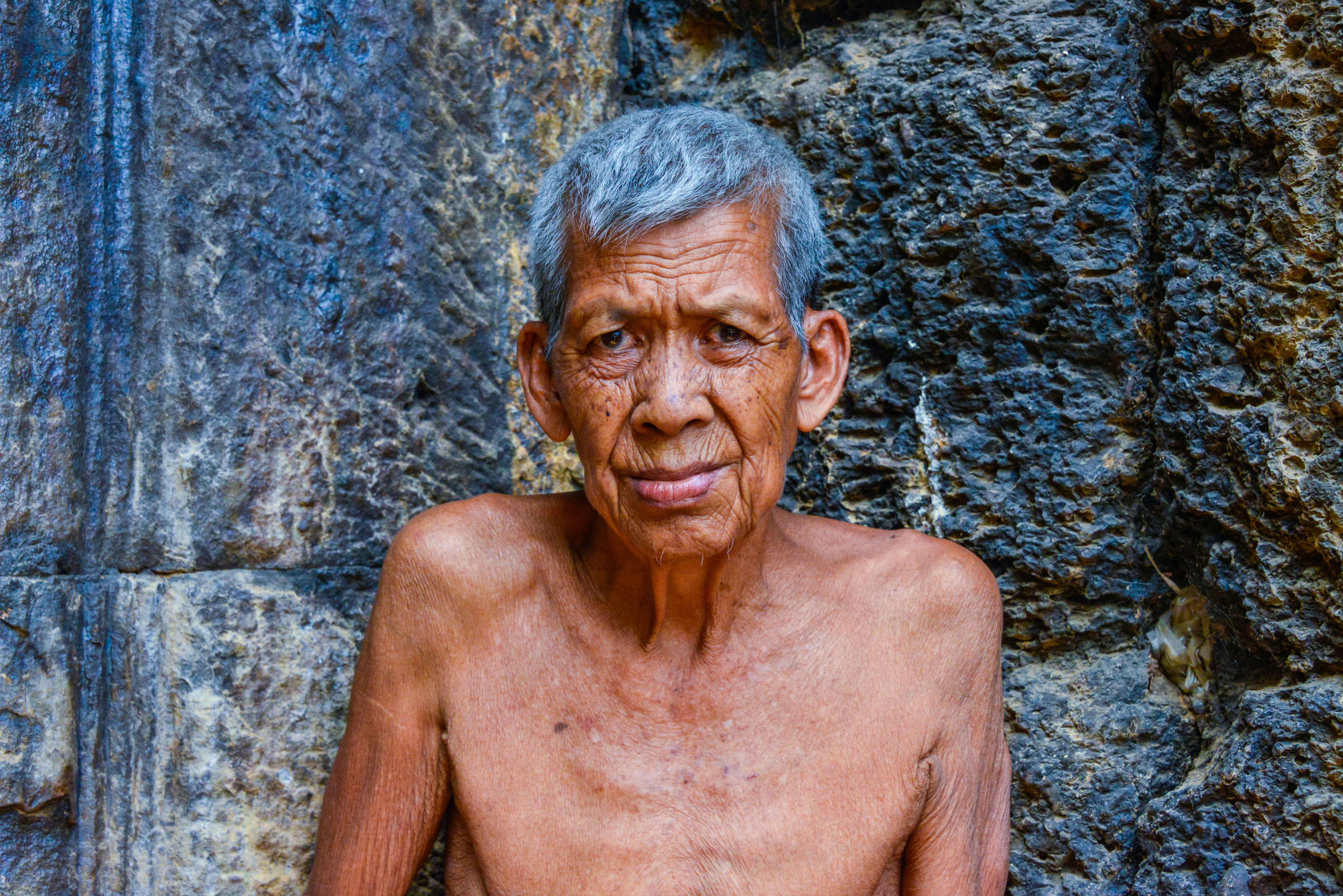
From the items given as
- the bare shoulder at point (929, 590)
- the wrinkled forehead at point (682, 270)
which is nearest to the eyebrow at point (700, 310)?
the wrinkled forehead at point (682, 270)

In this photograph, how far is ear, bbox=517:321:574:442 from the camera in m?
2.03

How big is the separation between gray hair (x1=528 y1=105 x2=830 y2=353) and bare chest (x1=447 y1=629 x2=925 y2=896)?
63 cm

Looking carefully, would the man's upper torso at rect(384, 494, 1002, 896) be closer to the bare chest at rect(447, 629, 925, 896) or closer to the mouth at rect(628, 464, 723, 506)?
the bare chest at rect(447, 629, 925, 896)

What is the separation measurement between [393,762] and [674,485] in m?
0.72

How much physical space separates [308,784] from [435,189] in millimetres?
1254

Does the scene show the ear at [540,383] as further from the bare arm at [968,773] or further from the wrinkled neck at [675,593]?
the bare arm at [968,773]

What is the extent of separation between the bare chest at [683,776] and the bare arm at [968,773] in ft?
0.21

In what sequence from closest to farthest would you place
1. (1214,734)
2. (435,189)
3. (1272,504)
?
1. (1272,504)
2. (1214,734)
3. (435,189)

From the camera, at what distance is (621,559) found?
1984 mm

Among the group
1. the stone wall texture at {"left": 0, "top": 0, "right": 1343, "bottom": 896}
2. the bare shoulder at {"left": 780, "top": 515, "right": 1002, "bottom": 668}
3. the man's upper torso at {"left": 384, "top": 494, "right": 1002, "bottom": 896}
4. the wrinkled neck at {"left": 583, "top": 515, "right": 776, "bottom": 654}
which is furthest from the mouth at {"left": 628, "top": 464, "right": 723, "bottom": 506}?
the stone wall texture at {"left": 0, "top": 0, "right": 1343, "bottom": 896}

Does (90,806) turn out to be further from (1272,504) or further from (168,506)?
(1272,504)

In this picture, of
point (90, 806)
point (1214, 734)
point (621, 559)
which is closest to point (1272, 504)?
point (1214, 734)

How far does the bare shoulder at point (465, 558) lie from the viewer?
1.95 meters

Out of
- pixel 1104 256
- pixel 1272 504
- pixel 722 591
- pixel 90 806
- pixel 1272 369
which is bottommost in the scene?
pixel 90 806
